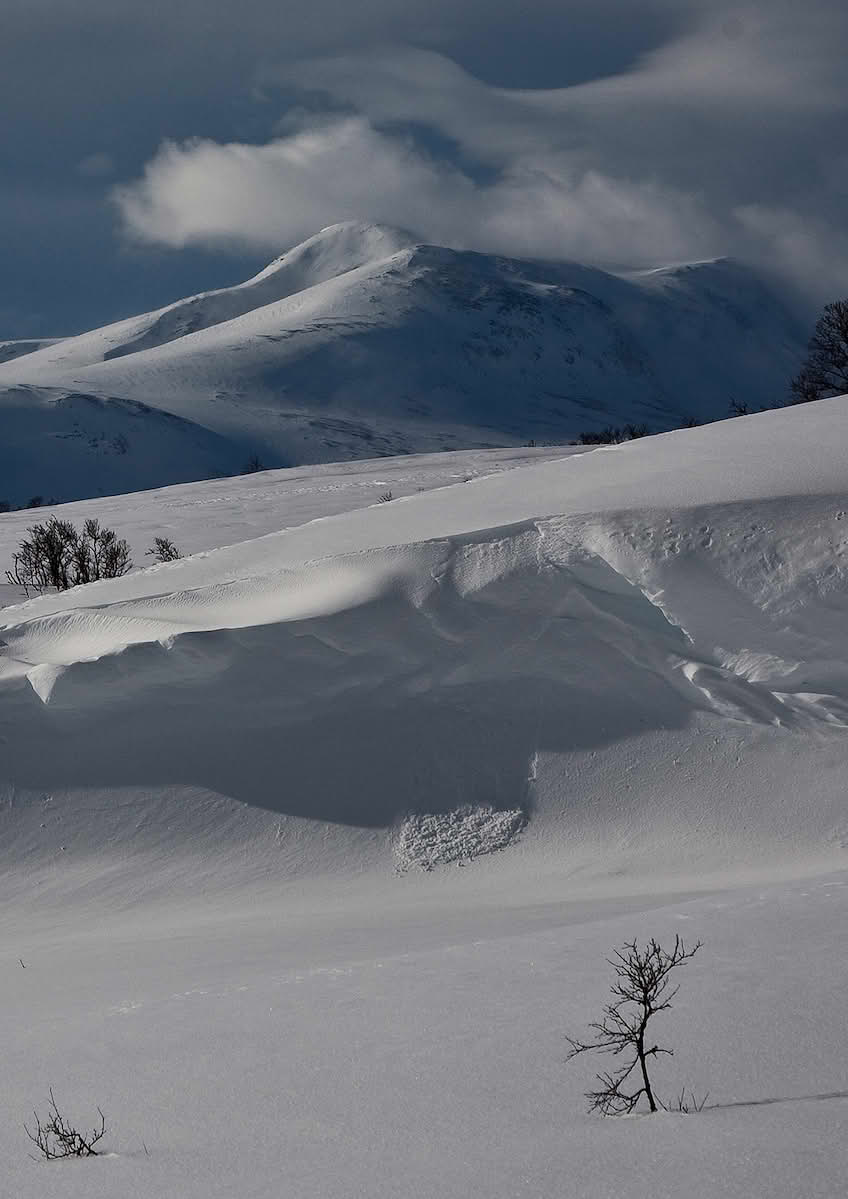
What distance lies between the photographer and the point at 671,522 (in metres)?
9.54

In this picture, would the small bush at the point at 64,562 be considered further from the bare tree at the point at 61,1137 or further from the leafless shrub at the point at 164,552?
the bare tree at the point at 61,1137

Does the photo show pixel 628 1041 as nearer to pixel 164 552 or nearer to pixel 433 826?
pixel 433 826

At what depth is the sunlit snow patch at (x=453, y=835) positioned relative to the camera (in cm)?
800

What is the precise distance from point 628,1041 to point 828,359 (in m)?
38.2

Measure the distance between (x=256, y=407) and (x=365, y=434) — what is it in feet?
69.3

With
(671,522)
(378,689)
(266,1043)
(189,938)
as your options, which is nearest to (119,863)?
(189,938)

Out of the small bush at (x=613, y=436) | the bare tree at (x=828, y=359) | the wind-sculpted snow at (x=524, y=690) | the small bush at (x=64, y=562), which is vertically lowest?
the wind-sculpted snow at (x=524, y=690)

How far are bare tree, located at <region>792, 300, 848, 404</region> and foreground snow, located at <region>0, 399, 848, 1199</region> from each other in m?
27.8

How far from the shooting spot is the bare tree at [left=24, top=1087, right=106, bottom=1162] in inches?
139

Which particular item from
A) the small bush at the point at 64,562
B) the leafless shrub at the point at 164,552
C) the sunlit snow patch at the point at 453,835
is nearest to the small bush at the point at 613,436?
the leafless shrub at the point at 164,552

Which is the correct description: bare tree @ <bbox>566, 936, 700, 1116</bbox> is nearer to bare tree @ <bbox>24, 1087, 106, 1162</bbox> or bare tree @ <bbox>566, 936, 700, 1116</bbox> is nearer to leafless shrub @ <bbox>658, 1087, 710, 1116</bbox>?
leafless shrub @ <bbox>658, 1087, 710, 1116</bbox>

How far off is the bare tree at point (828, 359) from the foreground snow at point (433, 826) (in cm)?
2776

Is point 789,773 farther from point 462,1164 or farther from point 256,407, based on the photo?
point 256,407

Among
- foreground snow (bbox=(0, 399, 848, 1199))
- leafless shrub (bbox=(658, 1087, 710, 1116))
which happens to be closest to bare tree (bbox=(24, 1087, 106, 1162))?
foreground snow (bbox=(0, 399, 848, 1199))
